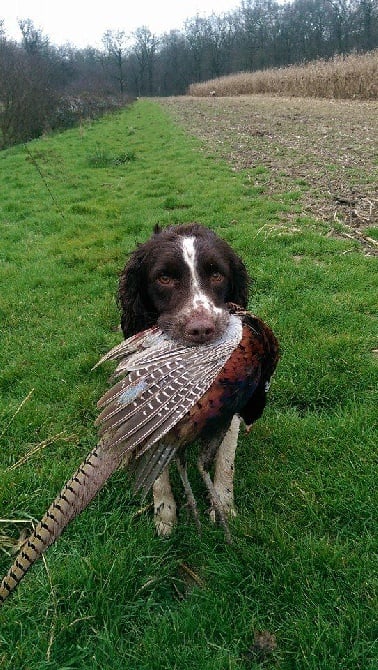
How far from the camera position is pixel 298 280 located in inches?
208

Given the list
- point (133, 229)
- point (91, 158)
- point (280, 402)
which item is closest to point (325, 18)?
point (91, 158)

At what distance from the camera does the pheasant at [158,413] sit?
72.4 inches

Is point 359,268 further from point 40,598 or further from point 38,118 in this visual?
point 38,118

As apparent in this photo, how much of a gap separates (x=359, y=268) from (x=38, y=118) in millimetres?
21261

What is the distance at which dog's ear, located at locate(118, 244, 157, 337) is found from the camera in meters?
2.98

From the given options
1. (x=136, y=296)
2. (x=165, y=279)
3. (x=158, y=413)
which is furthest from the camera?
(x=136, y=296)

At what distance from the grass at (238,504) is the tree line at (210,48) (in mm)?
28303

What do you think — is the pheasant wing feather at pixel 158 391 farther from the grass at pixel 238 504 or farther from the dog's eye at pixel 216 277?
the grass at pixel 238 504

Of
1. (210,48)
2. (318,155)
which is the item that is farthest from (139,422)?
(210,48)

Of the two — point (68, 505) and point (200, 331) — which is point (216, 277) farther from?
point (68, 505)

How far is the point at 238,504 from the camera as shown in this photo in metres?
2.70

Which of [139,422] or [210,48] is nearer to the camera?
[139,422]

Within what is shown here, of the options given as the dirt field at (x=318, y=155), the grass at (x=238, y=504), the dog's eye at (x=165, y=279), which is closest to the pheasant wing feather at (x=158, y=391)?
the dog's eye at (x=165, y=279)

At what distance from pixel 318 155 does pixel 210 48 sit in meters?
79.1
